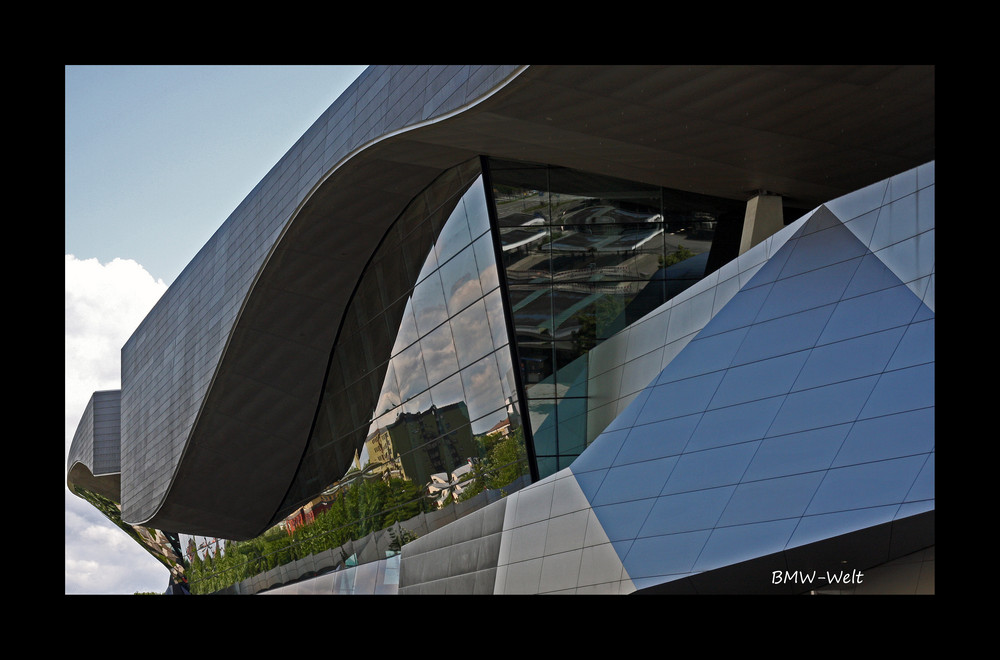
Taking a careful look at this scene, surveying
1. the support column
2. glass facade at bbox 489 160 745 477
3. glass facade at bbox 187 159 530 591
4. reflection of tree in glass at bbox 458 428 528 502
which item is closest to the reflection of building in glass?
glass facade at bbox 187 159 530 591

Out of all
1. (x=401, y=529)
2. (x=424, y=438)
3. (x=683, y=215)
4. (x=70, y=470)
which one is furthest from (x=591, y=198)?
(x=70, y=470)

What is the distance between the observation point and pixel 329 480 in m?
26.4

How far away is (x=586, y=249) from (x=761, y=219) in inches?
121

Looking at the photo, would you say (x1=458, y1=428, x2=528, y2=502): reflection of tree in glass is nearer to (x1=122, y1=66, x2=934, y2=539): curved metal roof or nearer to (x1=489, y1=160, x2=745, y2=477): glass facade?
(x1=489, y1=160, x2=745, y2=477): glass facade

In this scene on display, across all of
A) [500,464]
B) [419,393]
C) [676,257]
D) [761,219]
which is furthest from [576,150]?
[419,393]

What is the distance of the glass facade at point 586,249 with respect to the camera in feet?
57.3

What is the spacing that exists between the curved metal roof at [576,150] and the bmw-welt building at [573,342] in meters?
0.06

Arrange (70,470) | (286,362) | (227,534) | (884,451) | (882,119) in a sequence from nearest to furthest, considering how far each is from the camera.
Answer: (884,451)
(882,119)
(286,362)
(227,534)
(70,470)

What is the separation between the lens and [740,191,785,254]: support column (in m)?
17.0

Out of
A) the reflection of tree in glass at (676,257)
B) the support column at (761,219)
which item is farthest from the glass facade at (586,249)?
the support column at (761,219)

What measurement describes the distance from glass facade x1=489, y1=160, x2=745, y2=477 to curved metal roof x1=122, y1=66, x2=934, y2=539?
18.4 inches

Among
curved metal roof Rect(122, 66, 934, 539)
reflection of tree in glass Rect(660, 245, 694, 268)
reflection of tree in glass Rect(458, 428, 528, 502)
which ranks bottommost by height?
reflection of tree in glass Rect(458, 428, 528, 502)
